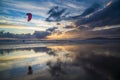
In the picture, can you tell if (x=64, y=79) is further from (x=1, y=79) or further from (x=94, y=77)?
(x=1, y=79)

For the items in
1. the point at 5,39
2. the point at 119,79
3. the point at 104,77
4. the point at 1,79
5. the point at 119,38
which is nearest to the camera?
the point at 119,79

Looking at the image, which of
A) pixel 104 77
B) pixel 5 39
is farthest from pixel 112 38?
pixel 104 77

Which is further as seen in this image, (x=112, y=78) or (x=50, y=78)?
(x=50, y=78)

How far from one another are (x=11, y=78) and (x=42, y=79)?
1746mm

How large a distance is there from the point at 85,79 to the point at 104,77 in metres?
0.97

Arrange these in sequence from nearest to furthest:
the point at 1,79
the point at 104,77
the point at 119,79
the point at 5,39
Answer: the point at 119,79 < the point at 104,77 < the point at 1,79 < the point at 5,39

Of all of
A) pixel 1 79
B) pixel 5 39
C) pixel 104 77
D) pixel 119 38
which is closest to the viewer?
pixel 104 77

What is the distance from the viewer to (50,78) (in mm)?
7207

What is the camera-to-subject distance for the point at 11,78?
7551 mm

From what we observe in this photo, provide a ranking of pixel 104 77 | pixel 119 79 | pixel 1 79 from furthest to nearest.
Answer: pixel 1 79
pixel 104 77
pixel 119 79

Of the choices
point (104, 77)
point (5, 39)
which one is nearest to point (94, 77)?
point (104, 77)

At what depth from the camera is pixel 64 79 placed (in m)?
7.07

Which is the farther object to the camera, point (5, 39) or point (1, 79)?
point (5, 39)

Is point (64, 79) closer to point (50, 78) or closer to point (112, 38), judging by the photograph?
point (50, 78)
